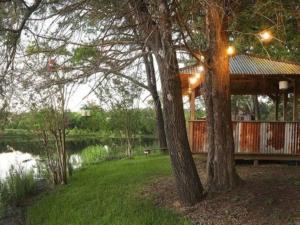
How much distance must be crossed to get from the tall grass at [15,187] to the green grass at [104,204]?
597 millimetres

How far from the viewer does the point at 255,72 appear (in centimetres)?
1027

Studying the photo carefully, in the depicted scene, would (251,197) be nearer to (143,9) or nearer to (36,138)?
(143,9)

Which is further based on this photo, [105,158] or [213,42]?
[105,158]

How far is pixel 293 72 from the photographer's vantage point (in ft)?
33.7

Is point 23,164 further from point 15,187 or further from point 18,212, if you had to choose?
point 18,212

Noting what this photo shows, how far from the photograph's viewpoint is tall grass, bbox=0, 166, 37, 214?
8771mm

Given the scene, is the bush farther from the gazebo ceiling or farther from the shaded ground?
the shaded ground

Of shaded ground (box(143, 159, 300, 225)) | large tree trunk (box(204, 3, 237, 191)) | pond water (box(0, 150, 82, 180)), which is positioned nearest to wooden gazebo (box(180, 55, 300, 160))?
shaded ground (box(143, 159, 300, 225))

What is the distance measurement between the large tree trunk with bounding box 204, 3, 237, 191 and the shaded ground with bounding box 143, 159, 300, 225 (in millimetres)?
314

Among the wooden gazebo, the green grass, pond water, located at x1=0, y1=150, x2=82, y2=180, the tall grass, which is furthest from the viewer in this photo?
pond water, located at x1=0, y1=150, x2=82, y2=180

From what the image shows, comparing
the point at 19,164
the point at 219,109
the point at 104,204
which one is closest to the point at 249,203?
the point at 219,109

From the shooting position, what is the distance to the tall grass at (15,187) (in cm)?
877

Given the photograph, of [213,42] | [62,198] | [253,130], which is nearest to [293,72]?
[253,130]

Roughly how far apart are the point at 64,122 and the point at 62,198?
250 cm
